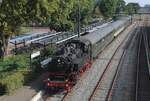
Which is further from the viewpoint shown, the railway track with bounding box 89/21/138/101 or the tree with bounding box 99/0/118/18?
the tree with bounding box 99/0/118/18

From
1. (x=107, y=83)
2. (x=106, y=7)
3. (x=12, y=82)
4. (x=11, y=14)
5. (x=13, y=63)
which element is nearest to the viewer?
(x=12, y=82)

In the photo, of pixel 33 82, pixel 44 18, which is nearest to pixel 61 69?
pixel 33 82

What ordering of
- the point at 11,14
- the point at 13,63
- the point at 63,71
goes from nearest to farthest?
1. the point at 63,71
2. the point at 11,14
3. the point at 13,63

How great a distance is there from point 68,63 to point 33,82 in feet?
11.7

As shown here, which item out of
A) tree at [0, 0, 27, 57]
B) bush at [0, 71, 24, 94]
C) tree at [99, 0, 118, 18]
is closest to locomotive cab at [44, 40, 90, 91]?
bush at [0, 71, 24, 94]

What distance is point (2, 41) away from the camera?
32875 millimetres

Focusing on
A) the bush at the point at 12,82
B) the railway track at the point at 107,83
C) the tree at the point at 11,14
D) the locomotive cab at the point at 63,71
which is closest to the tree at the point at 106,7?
the railway track at the point at 107,83

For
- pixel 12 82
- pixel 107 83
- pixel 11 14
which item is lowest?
pixel 107 83

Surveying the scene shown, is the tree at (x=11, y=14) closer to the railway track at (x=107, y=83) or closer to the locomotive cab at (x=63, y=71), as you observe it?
the locomotive cab at (x=63, y=71)

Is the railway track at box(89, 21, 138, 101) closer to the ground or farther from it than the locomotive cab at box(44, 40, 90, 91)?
closer to the ground

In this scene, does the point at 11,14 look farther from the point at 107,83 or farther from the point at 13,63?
the point at 107,83

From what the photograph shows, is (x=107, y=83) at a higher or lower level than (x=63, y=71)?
lower

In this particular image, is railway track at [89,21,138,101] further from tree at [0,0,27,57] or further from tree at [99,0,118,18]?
tree at [99,0,118,18]

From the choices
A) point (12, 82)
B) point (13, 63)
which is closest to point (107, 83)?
point (12, 82)
